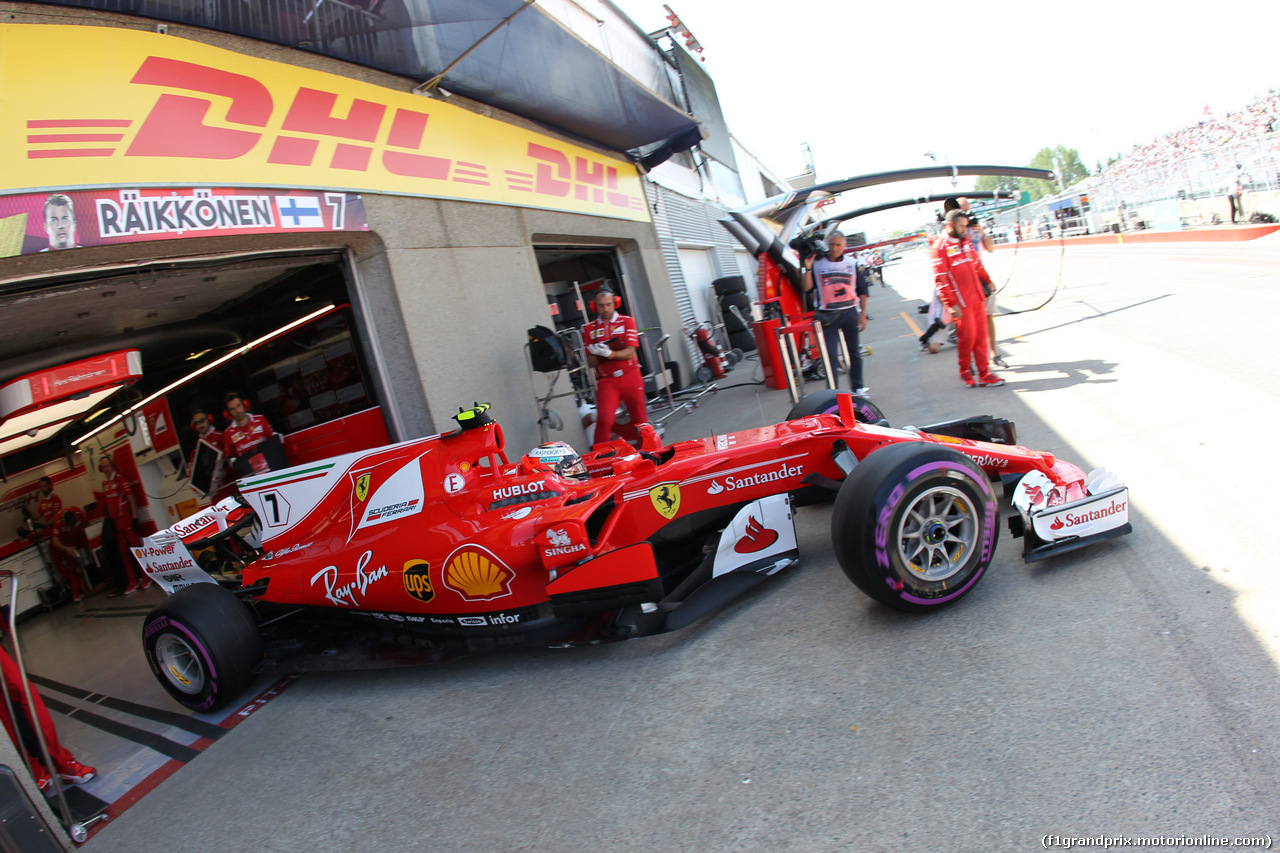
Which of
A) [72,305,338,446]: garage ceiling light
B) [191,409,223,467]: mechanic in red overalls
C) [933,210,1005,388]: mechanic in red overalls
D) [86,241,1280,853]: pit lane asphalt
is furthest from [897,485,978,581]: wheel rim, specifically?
[191,409,223,467]: mechanic in red overalls

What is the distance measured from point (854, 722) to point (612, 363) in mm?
5290

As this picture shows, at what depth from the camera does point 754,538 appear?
3.63 meters

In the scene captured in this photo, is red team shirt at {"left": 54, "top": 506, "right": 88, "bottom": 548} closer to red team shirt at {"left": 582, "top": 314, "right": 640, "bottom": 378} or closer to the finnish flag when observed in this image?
the finnish flag

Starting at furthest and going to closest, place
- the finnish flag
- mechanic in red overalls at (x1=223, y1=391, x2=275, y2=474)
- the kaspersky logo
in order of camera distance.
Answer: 1. mechanic in red overalls at (x1=223, y1=391, x2=275, y2=474)
2. the finnish flag
3. the kaspersky logo

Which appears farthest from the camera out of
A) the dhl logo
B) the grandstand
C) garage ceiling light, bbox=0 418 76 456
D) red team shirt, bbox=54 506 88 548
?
the grandstand

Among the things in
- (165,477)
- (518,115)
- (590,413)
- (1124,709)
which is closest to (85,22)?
(518,115)

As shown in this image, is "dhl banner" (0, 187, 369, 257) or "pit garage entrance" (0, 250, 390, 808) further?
"pit garage entrance" (0, 250, 390, 808)

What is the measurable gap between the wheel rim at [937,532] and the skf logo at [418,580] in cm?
237

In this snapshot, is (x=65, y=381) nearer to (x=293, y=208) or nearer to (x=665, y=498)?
(x=293, y=208)

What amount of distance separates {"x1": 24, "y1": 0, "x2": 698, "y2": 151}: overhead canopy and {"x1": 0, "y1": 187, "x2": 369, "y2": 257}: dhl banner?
43.6 inches

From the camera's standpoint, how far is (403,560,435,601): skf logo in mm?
3783

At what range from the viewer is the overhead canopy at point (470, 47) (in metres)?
5.06

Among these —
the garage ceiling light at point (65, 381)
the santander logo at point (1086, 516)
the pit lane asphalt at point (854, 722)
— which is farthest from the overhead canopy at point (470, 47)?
the santander logo at point (1086, 516)

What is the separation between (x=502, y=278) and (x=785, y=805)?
630 centimetres
